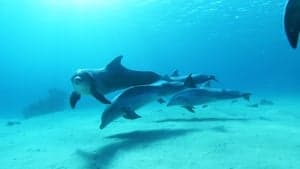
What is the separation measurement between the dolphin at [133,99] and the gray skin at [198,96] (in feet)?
3.57

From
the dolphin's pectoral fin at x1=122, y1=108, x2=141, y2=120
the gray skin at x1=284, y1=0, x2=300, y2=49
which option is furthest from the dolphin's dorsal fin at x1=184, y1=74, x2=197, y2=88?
→ the gray skin at x1=284, y1=0, x2=300, y2=49

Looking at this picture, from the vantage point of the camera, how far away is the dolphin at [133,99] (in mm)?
8461

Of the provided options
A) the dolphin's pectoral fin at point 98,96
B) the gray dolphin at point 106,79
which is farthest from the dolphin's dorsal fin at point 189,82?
the dolphin's pectoral fin at point 98,96

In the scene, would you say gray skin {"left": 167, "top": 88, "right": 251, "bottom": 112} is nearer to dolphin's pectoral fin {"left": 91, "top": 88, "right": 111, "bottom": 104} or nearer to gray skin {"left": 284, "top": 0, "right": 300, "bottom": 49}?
dolphin's pectoral fin {"left": 91, "top": 88, "right": 111, "bottom": 104}

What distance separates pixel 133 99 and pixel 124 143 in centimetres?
127

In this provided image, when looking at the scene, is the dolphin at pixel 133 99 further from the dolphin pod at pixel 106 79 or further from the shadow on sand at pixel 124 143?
the shadow on sand at pixel 124 143

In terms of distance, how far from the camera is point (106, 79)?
8.20 metres

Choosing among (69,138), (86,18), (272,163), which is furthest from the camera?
(86,18)

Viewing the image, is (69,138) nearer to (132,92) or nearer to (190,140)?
(132,92)

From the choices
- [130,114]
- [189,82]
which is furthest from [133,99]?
[189,82]

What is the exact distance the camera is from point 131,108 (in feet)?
28.1

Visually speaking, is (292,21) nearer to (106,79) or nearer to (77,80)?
(77,80)

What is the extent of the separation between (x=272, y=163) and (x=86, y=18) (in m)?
54.6

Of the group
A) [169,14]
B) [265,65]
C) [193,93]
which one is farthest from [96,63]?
[193,93]
